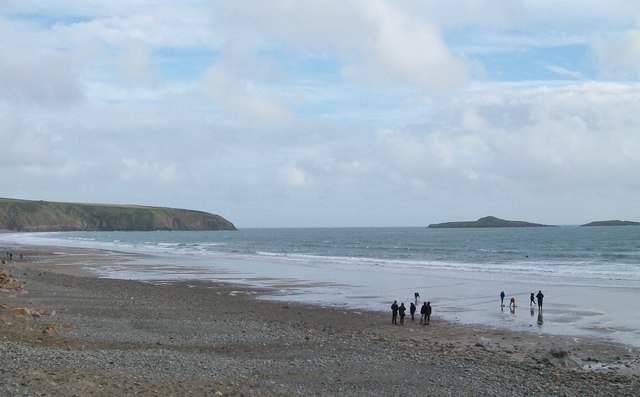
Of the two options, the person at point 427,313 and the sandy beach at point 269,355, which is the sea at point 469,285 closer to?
the person at point 427,313

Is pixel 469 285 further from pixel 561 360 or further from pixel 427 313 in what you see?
pixel 561 360

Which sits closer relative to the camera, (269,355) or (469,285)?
(269,355)

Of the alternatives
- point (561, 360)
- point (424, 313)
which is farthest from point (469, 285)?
point (561, 360)

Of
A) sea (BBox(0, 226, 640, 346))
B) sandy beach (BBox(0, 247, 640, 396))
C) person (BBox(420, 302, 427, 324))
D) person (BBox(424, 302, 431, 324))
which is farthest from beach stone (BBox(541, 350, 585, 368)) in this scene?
person (BBox(420, 302, 427, 324))

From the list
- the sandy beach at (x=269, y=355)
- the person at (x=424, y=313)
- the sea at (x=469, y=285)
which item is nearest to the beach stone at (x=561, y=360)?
the sandy beach at (x=269, y=355)

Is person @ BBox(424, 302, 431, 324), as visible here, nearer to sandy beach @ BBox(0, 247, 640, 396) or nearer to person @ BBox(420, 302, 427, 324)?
person @ BBox(420, 302, 427, 324)

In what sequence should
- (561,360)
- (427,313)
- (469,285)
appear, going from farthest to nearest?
1. (469,285)
2. (427,313)
3. (561,360)

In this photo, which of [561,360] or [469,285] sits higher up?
[469,285]

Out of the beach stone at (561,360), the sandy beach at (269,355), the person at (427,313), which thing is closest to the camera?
the sandy beach at (269,355)

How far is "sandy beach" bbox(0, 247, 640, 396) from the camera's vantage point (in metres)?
12.4

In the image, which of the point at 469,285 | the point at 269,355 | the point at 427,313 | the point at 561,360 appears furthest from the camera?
the point at 469,285

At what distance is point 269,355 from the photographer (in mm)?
16594

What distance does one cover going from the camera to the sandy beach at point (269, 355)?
12.4 m

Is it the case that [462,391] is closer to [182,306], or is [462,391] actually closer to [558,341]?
[558,341]
